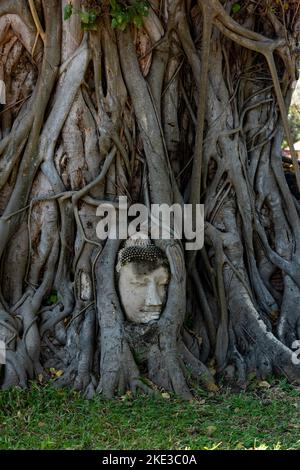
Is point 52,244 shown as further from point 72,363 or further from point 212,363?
point 212,363

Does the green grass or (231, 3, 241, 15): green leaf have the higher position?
(231, 3, 241, 15): green leaf

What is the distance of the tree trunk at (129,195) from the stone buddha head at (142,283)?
8 centimetres

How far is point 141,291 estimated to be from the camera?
4.99 m

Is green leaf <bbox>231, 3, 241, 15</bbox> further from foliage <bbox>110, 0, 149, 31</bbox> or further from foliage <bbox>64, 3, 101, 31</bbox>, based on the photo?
foliage <bbox>64, 3, 101, 31</bbox>

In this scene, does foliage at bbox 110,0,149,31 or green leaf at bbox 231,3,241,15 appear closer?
foliage at bbox 110,0,149,31

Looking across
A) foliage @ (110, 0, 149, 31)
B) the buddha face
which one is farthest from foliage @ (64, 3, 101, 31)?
the buddha face

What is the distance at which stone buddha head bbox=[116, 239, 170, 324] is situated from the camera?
497 cm

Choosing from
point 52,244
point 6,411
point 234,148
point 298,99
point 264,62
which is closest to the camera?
point 6,411

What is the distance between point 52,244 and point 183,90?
1866 millimetres

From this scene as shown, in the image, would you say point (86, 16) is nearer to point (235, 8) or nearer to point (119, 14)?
point (119, 14)

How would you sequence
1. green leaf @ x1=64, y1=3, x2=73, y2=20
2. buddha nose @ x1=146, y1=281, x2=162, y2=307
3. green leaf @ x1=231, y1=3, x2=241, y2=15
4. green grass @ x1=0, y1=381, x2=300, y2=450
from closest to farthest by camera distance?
1. green grass @ x1=0, y1=381, x2=300, y2=450
2. buddha nose @ x1=146, y1=281, x2=162, y2=307
3. green leaf @ x1=64, y1=3, x2=73, y2=20
4. green leaf @ x1=231, y1=3, x2=241, y2=15
